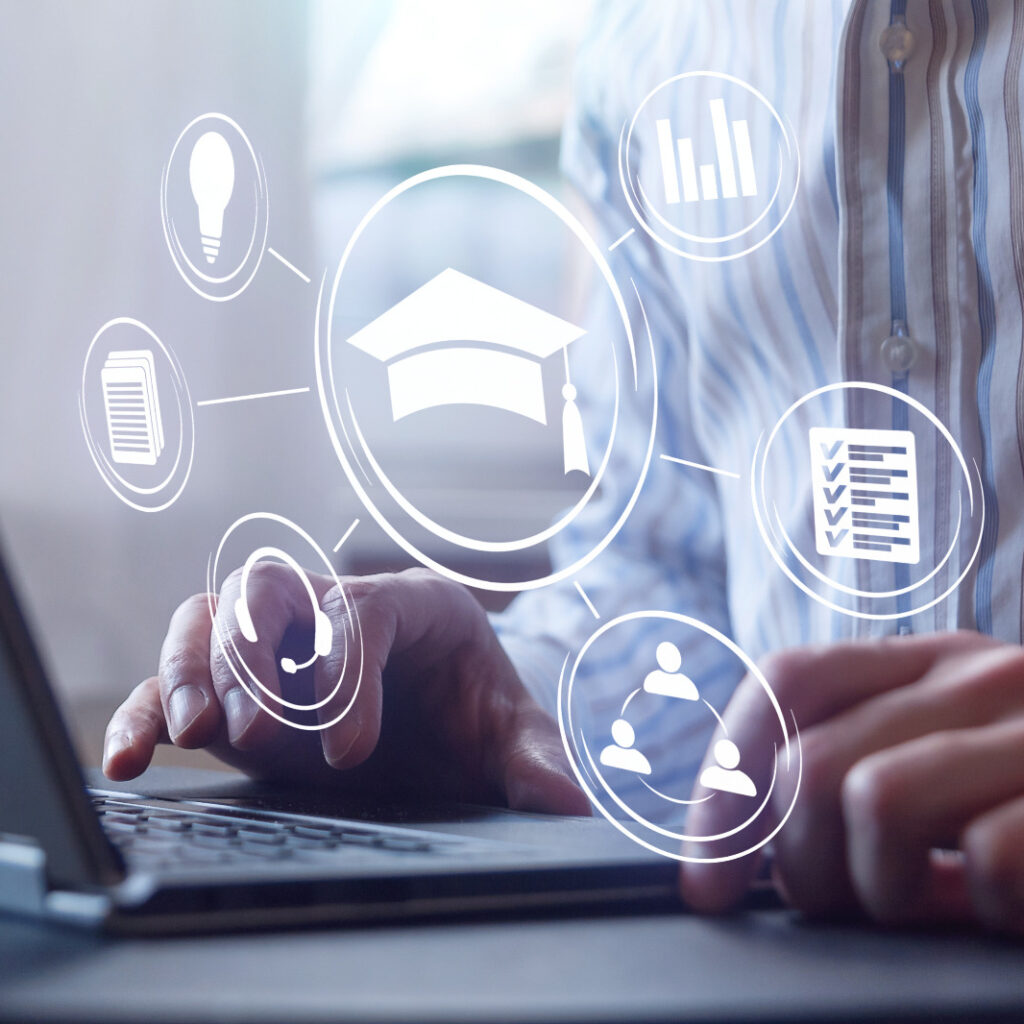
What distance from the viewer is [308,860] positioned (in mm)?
275

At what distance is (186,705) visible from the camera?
0.40 metres

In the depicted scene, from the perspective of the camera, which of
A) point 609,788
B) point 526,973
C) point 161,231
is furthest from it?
point 161,231

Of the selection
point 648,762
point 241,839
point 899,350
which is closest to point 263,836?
point 241,839

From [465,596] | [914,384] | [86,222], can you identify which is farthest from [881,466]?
[86,222]

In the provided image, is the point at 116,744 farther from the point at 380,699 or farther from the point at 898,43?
the point at 898,43

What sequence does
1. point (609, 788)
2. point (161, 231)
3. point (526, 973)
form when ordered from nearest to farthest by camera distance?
1. point (526, 973)
2. point (609, 788)
3. point (161, 231)

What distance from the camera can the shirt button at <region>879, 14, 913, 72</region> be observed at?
27 centimetres

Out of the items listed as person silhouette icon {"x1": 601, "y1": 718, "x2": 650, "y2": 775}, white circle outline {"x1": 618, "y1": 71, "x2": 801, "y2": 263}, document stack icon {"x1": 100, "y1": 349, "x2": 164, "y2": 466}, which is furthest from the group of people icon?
document stack icon {"x1": 100, "y1": 349, "x2": 164, "y2": 466}

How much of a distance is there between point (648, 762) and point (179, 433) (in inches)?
8.6

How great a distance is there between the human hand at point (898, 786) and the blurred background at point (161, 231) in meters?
0.10

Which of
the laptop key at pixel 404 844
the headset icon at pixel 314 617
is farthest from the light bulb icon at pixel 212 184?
the laptop key at pixel 404 844

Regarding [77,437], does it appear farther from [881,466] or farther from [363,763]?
[881,466]

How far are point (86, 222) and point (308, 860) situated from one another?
0.30 m

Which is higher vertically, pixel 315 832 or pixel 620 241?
pixel 620 241
